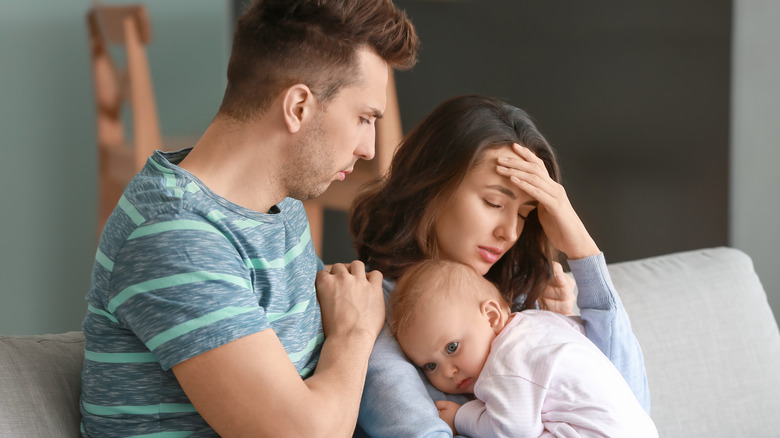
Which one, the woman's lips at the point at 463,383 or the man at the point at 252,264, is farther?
the woman's lips at the point at 463,383

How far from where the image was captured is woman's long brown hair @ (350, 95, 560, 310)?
69.1 inches

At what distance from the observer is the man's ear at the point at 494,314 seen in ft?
5.25

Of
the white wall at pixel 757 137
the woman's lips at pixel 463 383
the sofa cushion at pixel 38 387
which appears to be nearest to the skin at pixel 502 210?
the woman's lips at pixel 463 383

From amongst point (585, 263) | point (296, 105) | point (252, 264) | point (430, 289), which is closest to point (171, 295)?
point (252, 264)

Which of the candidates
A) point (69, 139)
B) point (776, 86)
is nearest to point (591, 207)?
point (776, 86)

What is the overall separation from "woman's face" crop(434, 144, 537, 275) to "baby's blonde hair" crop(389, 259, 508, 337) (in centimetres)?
9

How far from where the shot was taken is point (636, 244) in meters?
3.66

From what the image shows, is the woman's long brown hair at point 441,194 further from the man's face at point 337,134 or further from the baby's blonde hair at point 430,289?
the man's face at point 337,134

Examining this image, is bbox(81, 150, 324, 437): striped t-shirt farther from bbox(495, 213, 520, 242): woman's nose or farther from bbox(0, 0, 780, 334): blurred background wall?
bbox(0, 0, 780, 334): blurred background wall

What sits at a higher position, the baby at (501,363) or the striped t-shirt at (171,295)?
the striped t-shirt at (171,295)

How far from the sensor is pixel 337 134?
145 cm

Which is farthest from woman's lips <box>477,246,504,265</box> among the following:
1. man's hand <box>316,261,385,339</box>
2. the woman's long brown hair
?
man's hand <box>316,261,385,339</box>

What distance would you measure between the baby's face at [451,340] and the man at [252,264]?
0.28 feet

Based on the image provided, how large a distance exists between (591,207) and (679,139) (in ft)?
1.55
